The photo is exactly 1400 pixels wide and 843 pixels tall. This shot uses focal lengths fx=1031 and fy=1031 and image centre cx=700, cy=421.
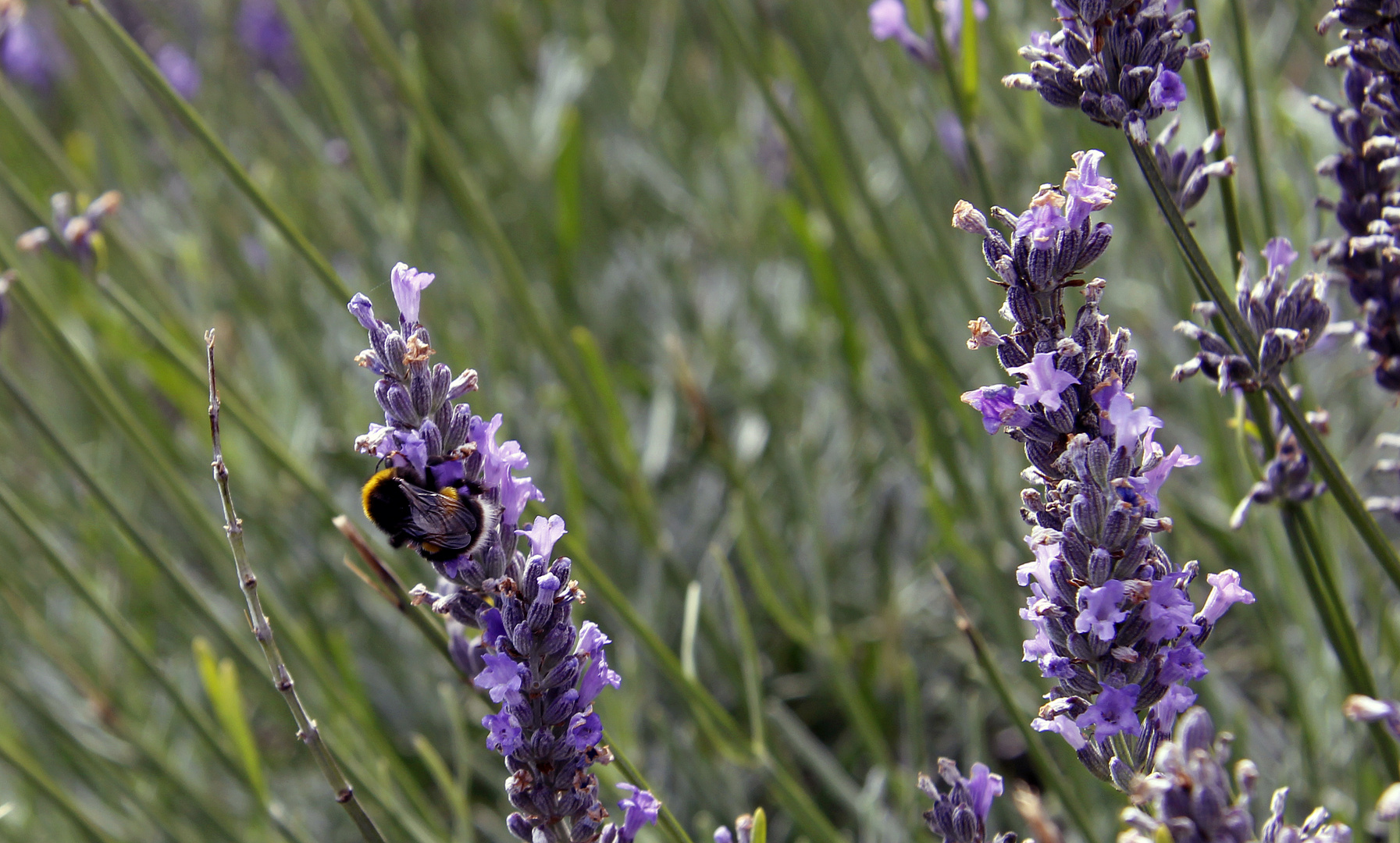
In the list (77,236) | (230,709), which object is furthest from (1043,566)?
(77,236)

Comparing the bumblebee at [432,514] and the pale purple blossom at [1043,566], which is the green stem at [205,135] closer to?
the bumblebee at [432,514]

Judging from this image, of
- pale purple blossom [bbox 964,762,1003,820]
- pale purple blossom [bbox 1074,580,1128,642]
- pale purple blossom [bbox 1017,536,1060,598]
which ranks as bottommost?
pale purple blossom [bbox 964,762,1003,820]

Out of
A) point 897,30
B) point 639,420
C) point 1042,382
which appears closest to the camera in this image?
point 1042,382

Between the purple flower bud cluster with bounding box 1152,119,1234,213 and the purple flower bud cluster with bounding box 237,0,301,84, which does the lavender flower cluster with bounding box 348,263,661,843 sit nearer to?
the purple flower bud cluster with bounding box 1152,119,1234,213

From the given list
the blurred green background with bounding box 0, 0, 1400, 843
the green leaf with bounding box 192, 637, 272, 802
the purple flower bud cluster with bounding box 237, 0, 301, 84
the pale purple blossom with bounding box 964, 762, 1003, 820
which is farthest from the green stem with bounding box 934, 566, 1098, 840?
the purple flower bud cluster with bounding box 237, 0, 301, 84

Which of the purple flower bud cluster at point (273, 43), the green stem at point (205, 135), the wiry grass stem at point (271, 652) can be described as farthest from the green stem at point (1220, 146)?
the purple flower bud cluster at point (273, 43)

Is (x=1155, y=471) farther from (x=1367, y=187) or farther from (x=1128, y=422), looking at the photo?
(x=1367, y=187)

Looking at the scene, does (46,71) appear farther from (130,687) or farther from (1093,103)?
(1093,103)
